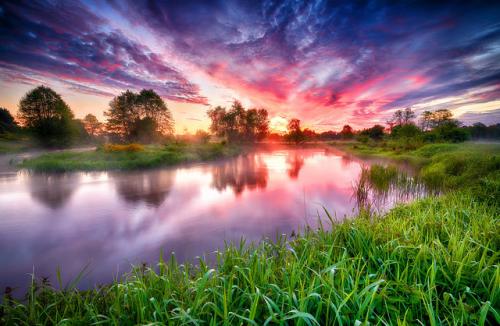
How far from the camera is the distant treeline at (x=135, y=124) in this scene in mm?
23266

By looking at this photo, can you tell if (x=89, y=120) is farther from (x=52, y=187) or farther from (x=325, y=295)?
(x=325, y=295)

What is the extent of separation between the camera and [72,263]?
5.34 metres

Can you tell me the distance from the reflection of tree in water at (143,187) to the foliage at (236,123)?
4400 centimetres

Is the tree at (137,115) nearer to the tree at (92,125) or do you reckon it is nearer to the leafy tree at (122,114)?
the leafy tree at (122,114)

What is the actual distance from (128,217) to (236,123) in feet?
184

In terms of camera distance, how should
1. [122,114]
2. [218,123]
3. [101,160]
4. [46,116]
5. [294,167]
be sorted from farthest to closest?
[218,123], [122,114], [294,167], [46,116], [101,160]

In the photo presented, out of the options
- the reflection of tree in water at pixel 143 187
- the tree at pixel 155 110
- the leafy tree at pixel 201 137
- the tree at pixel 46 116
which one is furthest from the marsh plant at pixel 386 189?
the leafy tree at pixel 201 137

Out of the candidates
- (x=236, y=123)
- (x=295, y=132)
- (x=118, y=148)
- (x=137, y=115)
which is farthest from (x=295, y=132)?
(x=118, y=148)

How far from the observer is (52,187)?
496 inches

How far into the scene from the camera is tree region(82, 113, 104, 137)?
4282 centimetres

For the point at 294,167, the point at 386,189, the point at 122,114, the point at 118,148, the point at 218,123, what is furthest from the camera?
the point at 218,123

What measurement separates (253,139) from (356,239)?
6752 cm

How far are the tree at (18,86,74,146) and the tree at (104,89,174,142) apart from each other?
8.02 m

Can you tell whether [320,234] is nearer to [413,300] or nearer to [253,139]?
[413,300]
